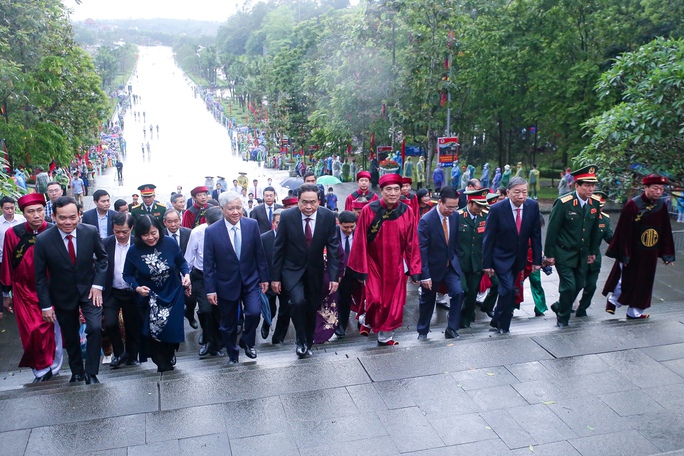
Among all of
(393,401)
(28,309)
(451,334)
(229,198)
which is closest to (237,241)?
(229,198)

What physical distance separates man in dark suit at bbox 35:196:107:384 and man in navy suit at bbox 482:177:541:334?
3.95m

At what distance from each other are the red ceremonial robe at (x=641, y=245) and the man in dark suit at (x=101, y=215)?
631 cm


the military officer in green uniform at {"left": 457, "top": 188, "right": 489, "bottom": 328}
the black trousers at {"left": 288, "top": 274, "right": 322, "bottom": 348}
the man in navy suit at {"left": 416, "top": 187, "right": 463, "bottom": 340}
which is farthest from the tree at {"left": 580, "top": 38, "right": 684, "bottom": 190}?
the black trousers at {"left": 288, "top": 274, "right": 322, "bottom": 348}

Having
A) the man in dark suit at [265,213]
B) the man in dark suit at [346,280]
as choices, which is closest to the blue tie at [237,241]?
the man in dark suit at [346,280]

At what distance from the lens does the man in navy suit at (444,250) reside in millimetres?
6996

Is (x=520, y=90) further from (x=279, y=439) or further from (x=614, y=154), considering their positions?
(x=279, y=439)

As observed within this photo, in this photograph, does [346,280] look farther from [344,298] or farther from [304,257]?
[304,257]

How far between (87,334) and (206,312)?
1351 millimetres

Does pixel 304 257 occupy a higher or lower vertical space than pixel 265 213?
higher

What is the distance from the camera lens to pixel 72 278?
5918 mm

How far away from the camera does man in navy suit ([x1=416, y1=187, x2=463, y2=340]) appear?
6996 mm

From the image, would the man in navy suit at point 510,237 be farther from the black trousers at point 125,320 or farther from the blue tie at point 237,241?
the black trousers at point 125,320

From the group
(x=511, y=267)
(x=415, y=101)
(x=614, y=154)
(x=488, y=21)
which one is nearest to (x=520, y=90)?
(x=488, y=21)

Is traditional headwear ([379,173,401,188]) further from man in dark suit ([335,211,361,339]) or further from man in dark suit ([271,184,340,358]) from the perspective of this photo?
man in dark suit ([335,211,361,339])
